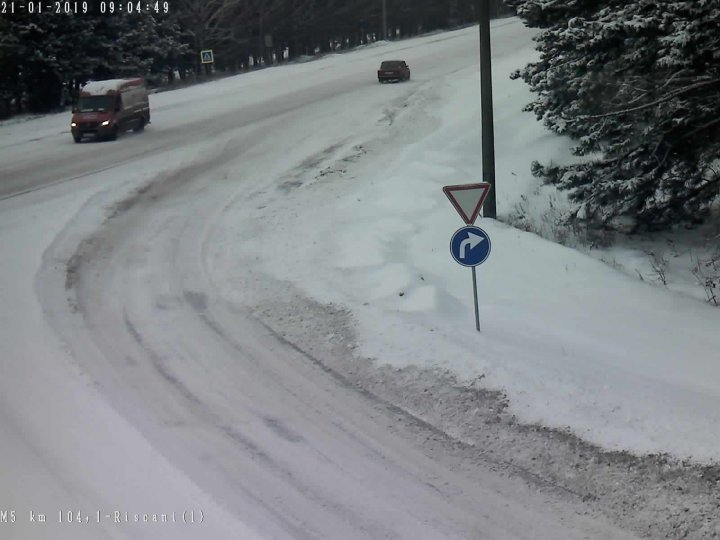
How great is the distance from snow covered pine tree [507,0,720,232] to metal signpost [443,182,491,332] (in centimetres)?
464

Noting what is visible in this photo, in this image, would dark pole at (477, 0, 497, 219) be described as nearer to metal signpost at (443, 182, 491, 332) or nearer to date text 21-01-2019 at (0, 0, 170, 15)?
metal signpost at (443, 182, 491, 332)

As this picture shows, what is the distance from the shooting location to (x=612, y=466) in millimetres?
7559

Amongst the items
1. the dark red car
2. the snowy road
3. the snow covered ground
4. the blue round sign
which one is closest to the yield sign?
the blue round sign

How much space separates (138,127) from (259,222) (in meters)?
16.1

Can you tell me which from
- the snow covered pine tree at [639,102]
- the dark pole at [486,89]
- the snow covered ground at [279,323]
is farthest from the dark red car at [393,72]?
the dark pole at [486,89]

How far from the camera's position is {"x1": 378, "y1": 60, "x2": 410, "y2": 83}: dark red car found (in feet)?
136

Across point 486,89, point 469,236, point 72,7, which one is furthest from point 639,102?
point 72,7

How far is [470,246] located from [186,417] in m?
4.20

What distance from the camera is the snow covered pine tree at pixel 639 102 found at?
1398cm

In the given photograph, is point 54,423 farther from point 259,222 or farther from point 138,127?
point 138,127

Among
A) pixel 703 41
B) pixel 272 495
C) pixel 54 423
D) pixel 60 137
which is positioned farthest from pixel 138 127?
pixel 272 495

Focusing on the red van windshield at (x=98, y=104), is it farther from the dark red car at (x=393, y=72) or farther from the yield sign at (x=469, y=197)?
the yield sign at (x=469, y=197)

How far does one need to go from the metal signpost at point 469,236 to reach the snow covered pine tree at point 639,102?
4636 millimetres

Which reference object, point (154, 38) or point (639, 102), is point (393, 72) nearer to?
point (154, 38)
